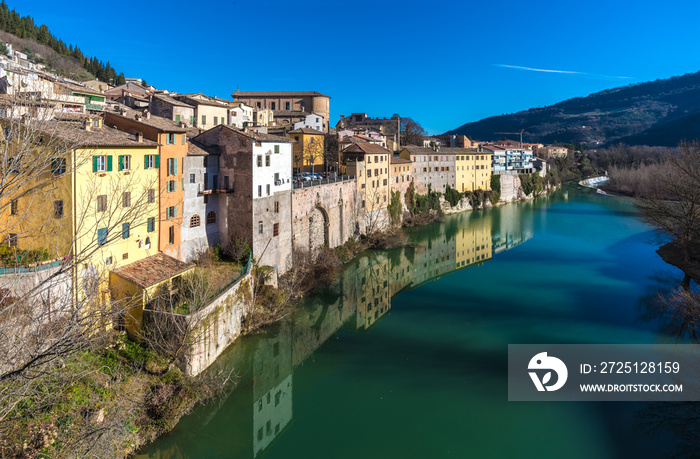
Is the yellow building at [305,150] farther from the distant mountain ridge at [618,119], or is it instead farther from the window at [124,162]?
the distant mountain ridge at [618,119]

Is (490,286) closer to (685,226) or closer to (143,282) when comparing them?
(685,226)

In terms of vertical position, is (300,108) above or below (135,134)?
above

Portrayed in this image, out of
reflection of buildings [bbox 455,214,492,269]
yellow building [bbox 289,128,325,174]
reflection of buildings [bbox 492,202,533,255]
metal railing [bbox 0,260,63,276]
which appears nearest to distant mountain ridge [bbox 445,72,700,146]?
reflection of buildings [bbox 492,202,533,255]

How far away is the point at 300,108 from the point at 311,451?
146ft

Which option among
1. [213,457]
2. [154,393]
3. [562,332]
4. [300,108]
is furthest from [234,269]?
[300,108]

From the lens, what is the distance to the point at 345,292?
71.1 ft

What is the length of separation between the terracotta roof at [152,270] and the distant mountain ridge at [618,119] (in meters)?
108

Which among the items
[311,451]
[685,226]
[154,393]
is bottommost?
[311,451]

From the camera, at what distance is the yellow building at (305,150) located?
32.5 meters

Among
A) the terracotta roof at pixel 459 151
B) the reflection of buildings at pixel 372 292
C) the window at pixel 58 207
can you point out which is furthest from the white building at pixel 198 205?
the terracotta roof at pixel 459 151

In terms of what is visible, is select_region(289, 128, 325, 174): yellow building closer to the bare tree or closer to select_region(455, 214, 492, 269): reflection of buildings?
select_region(455, 214, 492, 269): reflection of buildings

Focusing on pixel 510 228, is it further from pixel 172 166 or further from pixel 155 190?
pixel 155 190

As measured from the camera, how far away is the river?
10789 mm

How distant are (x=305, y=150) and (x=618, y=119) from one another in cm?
14202
